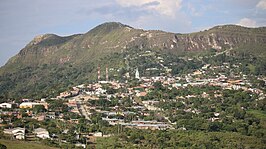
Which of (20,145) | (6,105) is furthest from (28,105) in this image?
(20,145)

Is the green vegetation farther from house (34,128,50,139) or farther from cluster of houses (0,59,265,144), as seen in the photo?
cluster of houses (0,59,265,144)

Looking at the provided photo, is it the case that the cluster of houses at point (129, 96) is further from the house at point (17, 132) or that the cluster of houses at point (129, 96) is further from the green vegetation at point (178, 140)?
the green vegetation at point (178, 140)

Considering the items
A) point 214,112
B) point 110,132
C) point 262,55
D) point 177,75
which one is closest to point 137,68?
point 177,75

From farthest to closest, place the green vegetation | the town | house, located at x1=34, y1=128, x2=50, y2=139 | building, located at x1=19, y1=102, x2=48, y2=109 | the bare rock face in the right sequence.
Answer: the bare rock face → building, located at x1=19, y1=102, x2=48, y2=109 → the town → house, located at x1=34, y1=128, x2=50, y2=139 → the green vegetation

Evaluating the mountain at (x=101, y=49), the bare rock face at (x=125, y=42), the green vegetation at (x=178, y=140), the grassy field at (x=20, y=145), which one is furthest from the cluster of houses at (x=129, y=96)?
the bare rock face at (x=125, y=42)

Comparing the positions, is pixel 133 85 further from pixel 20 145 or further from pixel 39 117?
pixel 20 145

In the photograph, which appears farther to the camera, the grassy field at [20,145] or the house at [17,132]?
the house at [17,132]

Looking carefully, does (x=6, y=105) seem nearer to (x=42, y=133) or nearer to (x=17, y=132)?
(x=17, y=132)

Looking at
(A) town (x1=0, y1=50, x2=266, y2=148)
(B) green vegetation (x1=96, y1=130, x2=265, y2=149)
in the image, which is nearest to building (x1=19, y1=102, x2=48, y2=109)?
(A) town (x1=0, y1=50, x2=266, y2=148)
